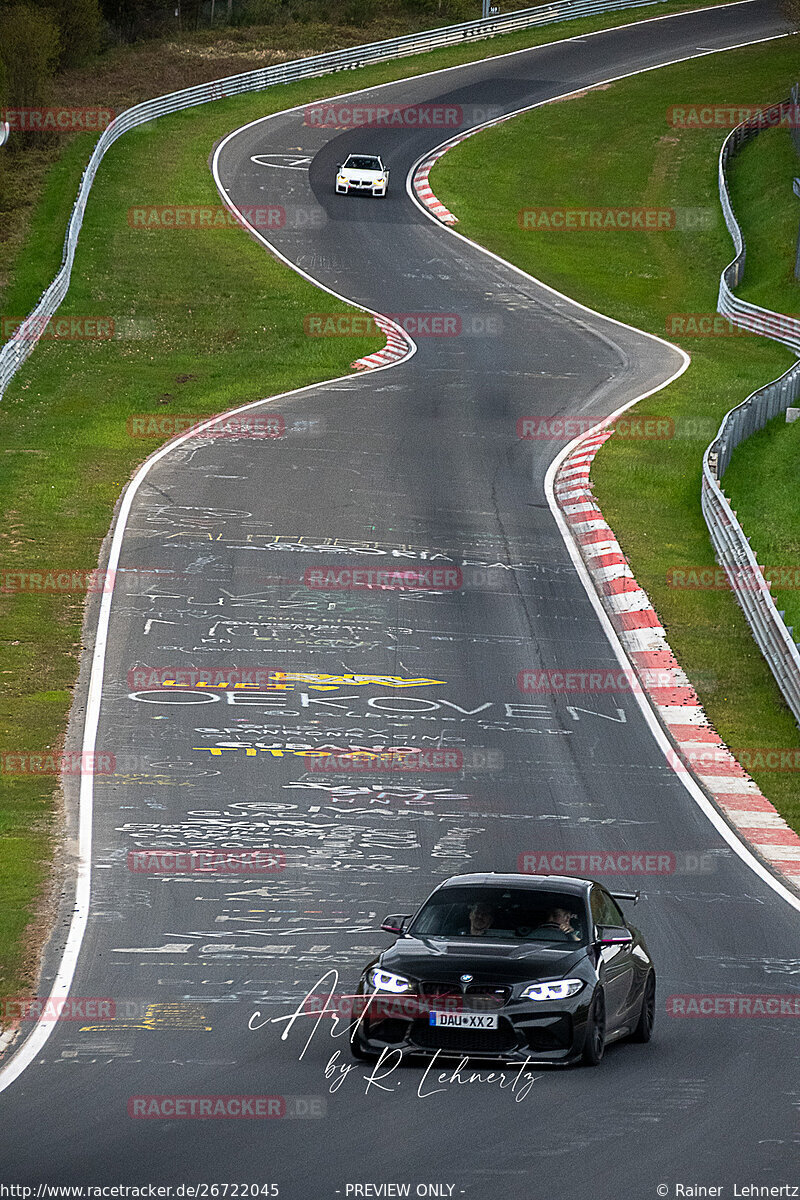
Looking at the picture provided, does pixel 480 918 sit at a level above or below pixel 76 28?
below

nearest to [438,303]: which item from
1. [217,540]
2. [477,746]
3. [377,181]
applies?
[377,181]

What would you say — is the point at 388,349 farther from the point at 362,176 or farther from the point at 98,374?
the point at 362,176

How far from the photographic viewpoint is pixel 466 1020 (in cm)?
1089

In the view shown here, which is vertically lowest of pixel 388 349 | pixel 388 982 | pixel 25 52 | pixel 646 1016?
pixel 388 349

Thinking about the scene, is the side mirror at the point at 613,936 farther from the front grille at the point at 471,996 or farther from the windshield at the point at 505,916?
the front grille at the point at 471,996

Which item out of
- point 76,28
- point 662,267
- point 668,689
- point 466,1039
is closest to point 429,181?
point 662,267

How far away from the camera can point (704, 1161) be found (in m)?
9.13

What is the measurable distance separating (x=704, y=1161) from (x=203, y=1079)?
317 centimetres

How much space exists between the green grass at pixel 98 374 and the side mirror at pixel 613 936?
4513mm

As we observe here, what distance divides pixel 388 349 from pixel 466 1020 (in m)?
34.3

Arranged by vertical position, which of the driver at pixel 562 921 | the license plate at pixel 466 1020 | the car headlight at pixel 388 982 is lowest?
the license plate at pixel 466 1020

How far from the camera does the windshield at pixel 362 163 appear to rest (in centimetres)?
6191

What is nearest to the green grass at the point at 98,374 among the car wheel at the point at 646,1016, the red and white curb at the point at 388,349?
the red and white curb at the point at 388,349

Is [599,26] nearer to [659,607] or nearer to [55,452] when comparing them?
[55,452]
